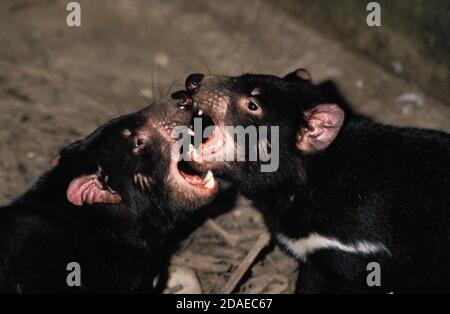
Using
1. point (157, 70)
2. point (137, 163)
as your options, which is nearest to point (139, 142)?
point (137, 163)

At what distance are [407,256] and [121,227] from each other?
55.0 inches

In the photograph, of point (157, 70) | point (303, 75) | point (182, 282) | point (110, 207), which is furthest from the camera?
point (157, 70)

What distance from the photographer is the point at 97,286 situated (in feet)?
11.9

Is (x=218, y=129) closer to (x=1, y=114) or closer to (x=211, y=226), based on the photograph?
(x=211, y=226)

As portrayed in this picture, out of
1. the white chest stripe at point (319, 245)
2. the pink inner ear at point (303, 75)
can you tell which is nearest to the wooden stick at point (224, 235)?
the white chest stripe at point (319, 245)

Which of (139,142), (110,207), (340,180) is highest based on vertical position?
(139,142)

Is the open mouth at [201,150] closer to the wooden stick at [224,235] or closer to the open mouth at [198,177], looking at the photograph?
the open mouth at [198,177]

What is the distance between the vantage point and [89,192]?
139 inches

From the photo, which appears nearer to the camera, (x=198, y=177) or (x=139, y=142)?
(x=139, y=142)

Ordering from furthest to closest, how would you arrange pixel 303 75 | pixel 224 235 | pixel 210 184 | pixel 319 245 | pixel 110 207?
pixel 224 235 < pixel 303 75 < pixel 210 184 < pixel 319 245 < pixel 110 207

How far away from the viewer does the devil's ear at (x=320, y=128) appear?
11.9 feet

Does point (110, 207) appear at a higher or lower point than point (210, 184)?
lower

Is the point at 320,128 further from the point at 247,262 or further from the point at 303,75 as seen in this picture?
the point at 247,262

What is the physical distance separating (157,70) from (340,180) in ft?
8.35
